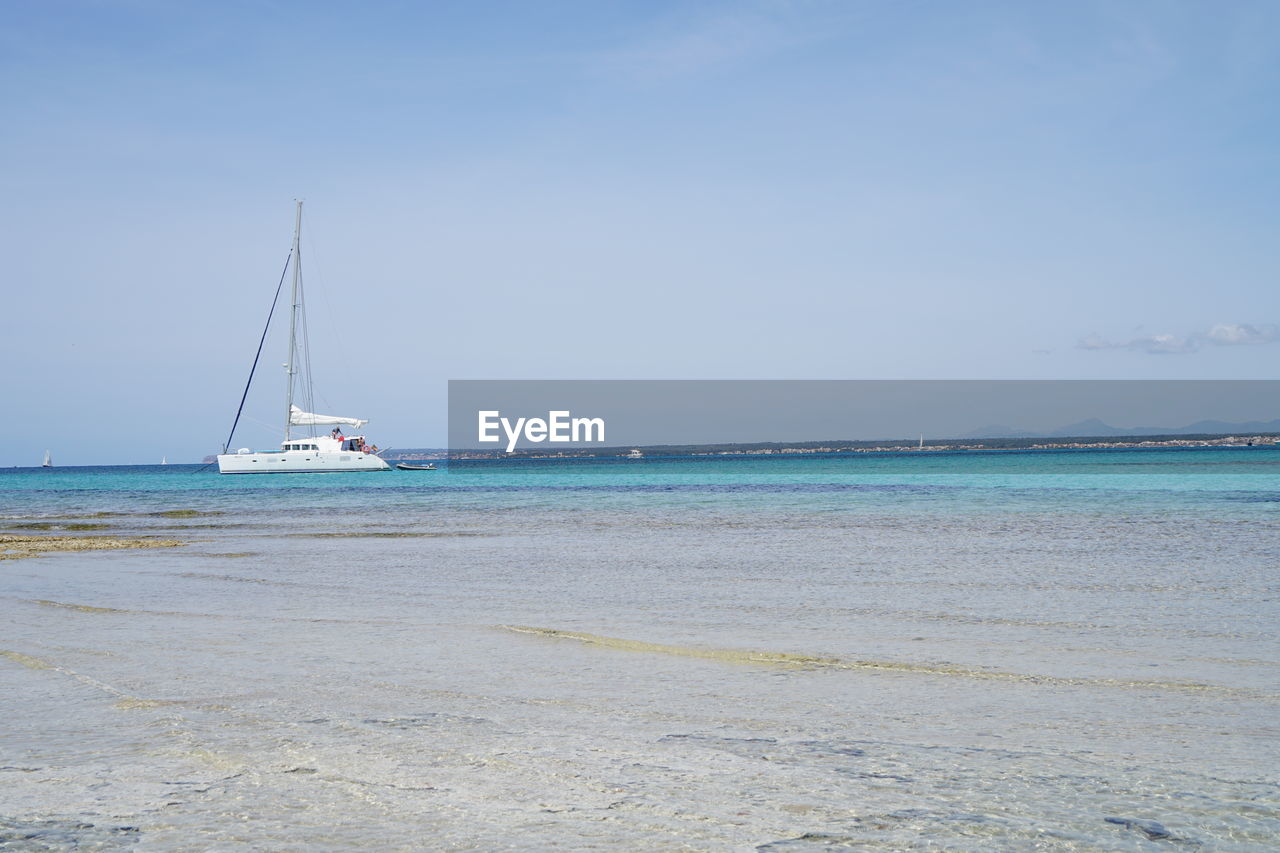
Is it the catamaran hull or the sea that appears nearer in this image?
the sea

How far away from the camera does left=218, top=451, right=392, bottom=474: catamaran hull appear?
63.4 metres

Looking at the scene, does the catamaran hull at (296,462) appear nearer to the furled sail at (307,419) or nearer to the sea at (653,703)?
the furled sail at (307,419)

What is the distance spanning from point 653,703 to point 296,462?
6133 centimetres

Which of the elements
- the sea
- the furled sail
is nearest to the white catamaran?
the furled sail

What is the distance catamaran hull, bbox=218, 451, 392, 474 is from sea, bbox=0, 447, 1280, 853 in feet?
162

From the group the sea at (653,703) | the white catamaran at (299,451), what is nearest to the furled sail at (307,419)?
the white catamaran at (299,451)

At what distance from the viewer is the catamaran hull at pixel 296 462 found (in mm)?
63375

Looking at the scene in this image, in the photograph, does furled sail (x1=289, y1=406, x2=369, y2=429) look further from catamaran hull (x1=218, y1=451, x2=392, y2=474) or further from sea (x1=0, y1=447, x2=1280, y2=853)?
sea (x1=0, y1=447, x2=1280, y2=853)

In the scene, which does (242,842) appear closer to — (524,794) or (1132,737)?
(524,794)

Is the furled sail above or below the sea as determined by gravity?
above

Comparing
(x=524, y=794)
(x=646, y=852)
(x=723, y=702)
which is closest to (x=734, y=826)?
(x=646, y=852)

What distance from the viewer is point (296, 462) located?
208 ft

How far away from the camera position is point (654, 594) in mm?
11445

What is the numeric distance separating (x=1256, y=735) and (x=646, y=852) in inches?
138
